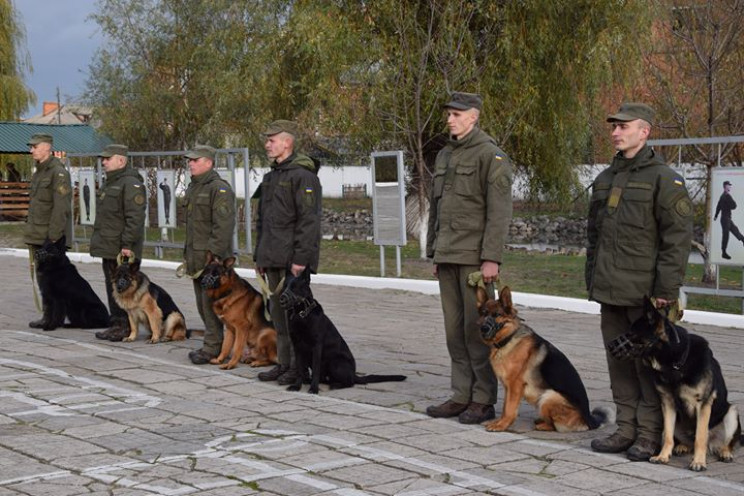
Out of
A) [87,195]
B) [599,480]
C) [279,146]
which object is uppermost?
[279,146]

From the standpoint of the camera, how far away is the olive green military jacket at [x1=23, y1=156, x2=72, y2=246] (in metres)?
12.7

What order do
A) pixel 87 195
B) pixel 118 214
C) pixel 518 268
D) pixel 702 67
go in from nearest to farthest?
pixel 118 214, pixel 702 67, pixel 518 268, pixel 87 195

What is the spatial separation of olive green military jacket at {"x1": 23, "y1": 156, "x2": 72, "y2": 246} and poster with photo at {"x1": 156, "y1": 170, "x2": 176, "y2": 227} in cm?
886

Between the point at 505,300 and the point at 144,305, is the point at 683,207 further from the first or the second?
the point at 144,305

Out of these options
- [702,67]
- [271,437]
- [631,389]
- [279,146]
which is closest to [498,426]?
[631,389]

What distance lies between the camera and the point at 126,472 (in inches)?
254

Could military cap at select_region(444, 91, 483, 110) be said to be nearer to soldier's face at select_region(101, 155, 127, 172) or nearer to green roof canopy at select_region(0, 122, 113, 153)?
soldier's face at select_region(101, 155, 127, 172)

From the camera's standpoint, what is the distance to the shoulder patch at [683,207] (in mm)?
6578

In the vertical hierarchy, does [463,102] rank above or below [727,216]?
above

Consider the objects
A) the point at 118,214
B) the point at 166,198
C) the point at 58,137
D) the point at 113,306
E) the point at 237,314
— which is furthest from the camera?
the point at 58,137

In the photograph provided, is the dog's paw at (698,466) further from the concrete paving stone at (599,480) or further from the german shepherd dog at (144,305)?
the german shepherd dog at (144,305)

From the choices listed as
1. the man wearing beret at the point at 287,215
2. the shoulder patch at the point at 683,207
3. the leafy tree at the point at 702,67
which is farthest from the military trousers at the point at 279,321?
the leafy tree at the point at 702,67

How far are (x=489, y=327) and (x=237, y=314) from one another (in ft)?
11.8

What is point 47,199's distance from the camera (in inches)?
507
